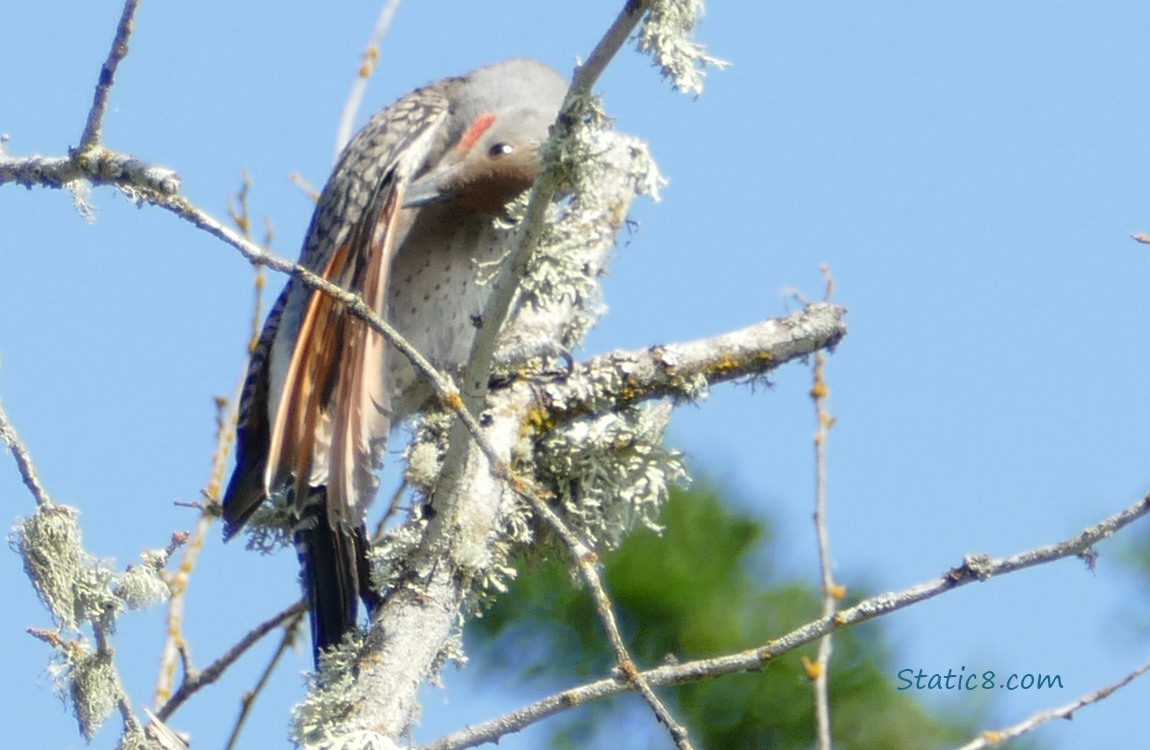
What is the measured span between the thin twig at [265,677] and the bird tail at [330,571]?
0.18m

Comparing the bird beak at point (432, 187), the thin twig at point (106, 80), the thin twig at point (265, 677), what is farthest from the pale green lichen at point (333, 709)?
the bird beak at point (432, 187)

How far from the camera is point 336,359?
3939 mm

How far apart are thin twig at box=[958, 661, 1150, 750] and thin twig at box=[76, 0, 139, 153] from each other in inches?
71.1

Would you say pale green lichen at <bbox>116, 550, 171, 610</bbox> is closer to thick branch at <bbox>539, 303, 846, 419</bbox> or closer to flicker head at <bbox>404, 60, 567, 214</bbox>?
thick branch at <bbox>539, 303, 846, 419</bbox>

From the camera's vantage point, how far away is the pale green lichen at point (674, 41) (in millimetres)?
2676

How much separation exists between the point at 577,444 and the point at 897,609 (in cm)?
171

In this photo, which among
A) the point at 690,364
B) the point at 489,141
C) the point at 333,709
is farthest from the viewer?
the point at 489,141

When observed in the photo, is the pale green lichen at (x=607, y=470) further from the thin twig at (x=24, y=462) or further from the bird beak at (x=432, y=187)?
the thin twig at (x=24, y=462)

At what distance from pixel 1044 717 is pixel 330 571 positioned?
1.98 m

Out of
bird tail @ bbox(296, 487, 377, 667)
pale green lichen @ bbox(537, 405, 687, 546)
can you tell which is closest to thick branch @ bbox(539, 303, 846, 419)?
pale green lichen @ bbox(537, 405, 687, 546)

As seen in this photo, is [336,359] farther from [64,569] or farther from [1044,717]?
[1044,717]

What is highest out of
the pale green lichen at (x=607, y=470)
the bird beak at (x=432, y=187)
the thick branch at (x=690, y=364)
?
the bird beak at (x=432, y=187)

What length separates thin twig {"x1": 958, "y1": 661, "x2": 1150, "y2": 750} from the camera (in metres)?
2.56

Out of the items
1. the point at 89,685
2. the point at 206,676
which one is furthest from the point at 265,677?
the point at 89,685
